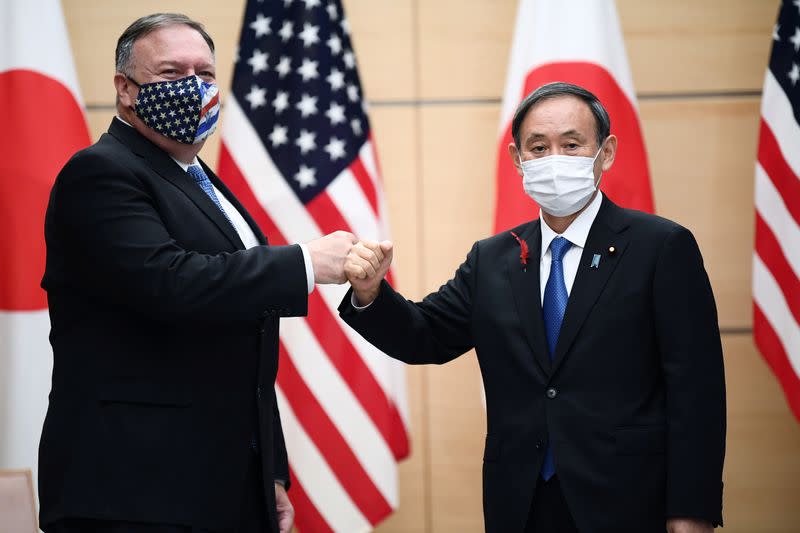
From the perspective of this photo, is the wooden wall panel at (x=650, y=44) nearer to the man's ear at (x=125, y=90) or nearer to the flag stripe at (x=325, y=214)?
the flag stripe at (x=325, y=214)

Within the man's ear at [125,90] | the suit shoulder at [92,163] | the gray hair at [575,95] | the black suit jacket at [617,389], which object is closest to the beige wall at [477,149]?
the gray hair at [575,95]

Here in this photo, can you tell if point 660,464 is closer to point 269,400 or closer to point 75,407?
Answer: point 269,400

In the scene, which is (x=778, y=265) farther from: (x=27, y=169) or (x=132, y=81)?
(x=27, y=169)

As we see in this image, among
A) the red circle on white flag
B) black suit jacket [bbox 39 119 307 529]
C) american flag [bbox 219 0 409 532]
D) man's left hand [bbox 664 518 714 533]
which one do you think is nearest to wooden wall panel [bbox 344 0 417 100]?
american flag [bbox 219 0 409 532]

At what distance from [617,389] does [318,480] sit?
172 centimetres

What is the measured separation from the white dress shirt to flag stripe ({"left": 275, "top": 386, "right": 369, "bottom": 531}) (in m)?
1.55

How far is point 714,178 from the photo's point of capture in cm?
377

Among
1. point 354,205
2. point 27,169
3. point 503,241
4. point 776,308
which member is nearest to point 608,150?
point 503,241

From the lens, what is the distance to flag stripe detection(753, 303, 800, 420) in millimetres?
3268

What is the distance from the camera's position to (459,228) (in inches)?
150

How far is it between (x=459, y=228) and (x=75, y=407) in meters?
2.33

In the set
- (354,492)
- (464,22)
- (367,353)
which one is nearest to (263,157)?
(367,353)

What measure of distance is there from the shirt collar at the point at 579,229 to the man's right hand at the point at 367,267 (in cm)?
42

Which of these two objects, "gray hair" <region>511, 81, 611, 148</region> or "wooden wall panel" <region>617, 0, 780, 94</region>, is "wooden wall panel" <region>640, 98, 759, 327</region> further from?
"gray hair" <region>511, 81, 611, 148</region>
